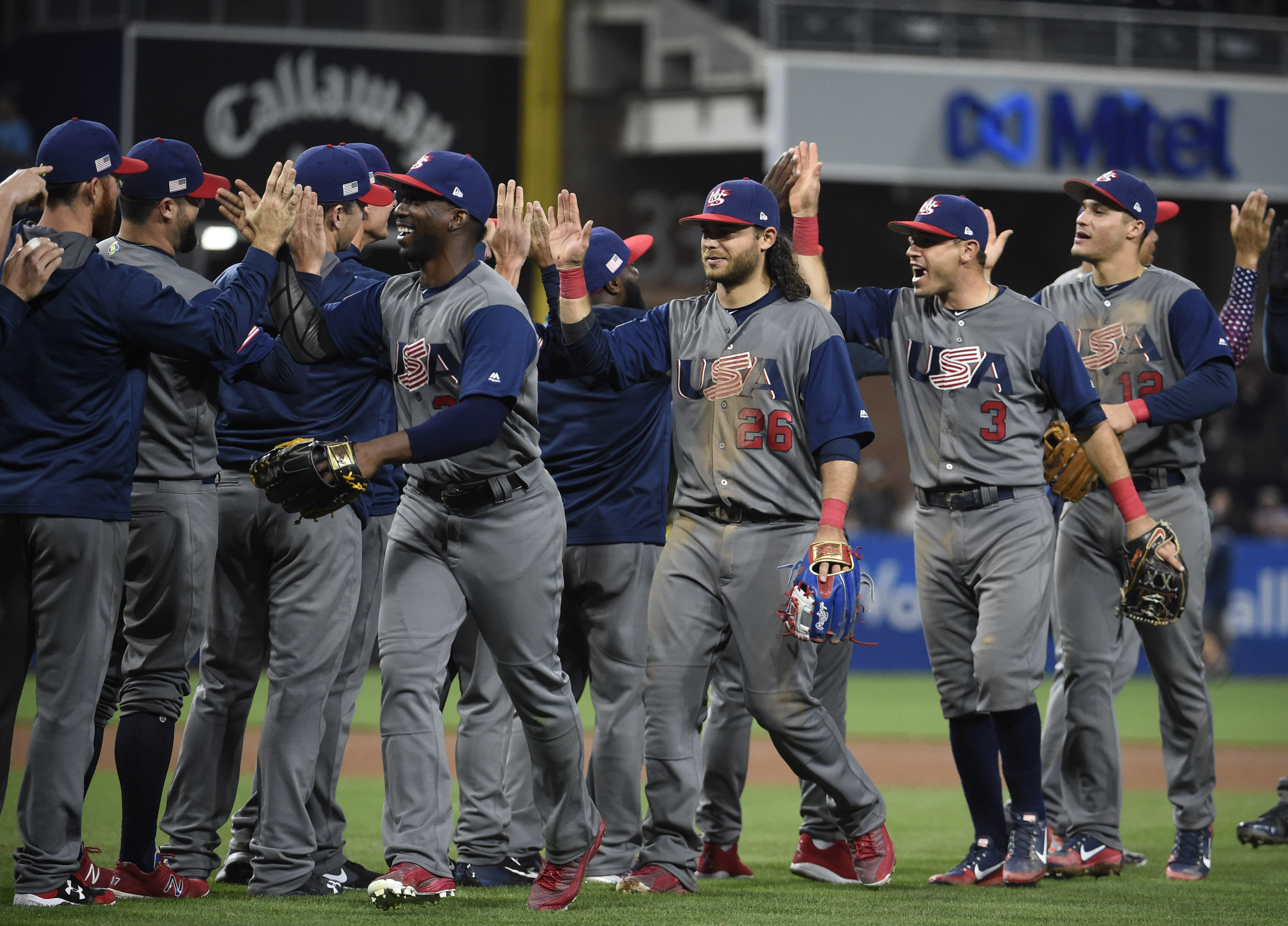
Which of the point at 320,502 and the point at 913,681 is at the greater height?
the point at 320,502

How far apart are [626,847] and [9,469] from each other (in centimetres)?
249

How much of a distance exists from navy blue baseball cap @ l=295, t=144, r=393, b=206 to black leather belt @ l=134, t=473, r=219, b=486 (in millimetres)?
1040

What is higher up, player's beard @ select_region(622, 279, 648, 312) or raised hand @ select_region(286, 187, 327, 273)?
raised hand @ select_region(286, 187, 327, 273)

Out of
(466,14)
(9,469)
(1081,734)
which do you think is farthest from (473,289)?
(466,14)

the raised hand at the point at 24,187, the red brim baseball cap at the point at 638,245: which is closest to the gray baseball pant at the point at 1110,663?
the red brim baseball cap at the point at 638,245

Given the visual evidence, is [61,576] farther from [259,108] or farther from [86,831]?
[259,108]

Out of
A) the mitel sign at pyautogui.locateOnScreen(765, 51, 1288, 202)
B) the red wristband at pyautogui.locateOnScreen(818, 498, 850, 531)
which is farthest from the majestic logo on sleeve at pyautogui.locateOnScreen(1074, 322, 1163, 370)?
the mitel sign at pyautogui.locateOnScreen(765, 51, 1288, 202)

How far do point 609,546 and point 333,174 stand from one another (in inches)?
65.5

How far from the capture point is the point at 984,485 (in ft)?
18.9

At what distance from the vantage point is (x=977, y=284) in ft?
19.6

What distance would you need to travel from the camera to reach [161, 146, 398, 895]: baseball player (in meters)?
5.12

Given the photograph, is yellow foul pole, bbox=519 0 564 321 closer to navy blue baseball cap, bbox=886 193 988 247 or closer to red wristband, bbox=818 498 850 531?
navy blue baseball cap, bbox=886 193 988 247

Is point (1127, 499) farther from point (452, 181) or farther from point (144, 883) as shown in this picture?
point (144, 883)

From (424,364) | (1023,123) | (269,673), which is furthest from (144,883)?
(1023,123)
